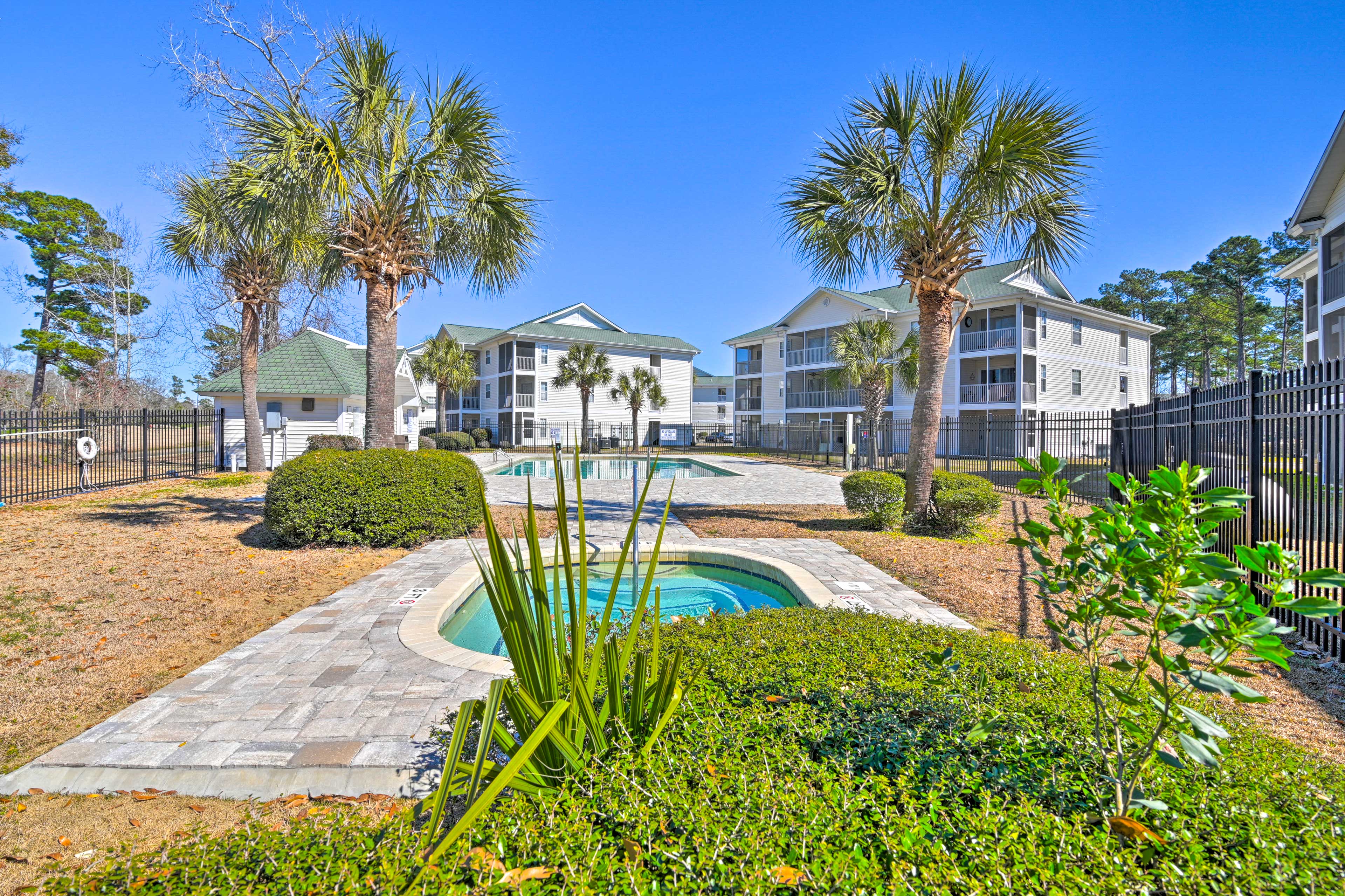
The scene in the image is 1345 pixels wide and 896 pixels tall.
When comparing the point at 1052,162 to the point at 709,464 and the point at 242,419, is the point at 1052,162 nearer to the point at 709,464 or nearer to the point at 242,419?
the point at 709,464

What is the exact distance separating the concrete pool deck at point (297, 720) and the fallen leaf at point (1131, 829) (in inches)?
102

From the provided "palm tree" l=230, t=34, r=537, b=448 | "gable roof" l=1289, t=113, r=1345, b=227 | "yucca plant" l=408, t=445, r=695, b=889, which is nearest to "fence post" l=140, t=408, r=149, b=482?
"palm tree" l=230, t=34, r=537, b=448

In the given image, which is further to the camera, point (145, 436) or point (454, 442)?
point (454, 442)

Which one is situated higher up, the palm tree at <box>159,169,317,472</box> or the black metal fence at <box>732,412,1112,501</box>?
the palm tree at <box>159,169,317,472</box>

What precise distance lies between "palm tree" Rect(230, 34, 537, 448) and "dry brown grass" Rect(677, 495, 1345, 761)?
5.62m

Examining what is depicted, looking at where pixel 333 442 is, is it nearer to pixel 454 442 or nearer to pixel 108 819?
pixel 454 442

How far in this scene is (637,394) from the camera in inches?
1606

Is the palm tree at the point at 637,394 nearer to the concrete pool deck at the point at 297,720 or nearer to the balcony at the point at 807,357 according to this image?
the balcony at the point at 807,357

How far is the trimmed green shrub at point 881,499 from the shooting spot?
1031cm

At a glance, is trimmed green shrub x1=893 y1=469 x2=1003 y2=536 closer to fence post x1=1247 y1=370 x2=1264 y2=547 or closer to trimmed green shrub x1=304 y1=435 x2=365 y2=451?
fence post x1=1247 y1=370 x2=1264 y2=547

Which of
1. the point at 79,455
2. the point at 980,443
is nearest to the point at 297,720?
the point at 79,455

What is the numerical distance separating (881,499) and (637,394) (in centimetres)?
3123

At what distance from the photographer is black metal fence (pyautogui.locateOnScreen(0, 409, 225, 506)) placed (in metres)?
13.6

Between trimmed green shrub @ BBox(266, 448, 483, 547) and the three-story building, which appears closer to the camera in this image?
trimmed green shrub @ BBox(266, 448, 483, 547)
